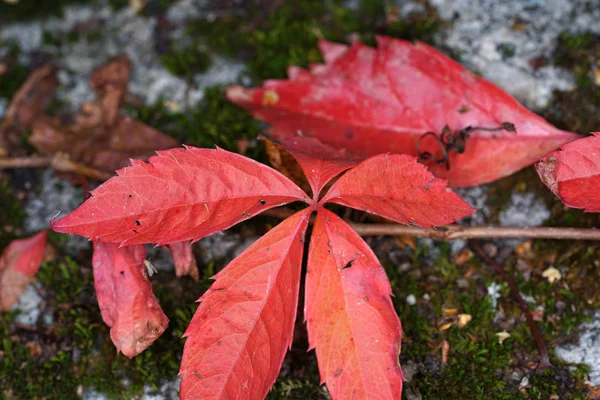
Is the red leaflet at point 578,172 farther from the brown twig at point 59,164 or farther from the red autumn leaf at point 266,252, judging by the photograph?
the brown twig at point 59,164

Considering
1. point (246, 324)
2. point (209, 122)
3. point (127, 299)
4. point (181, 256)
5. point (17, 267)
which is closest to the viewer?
point (246, 324)

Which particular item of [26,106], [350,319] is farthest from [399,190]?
[26,106]

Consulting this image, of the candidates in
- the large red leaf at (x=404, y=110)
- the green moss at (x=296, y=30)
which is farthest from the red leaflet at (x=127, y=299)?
the green moss at (x=296, y=30)

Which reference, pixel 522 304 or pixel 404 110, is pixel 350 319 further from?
pixel 404 110

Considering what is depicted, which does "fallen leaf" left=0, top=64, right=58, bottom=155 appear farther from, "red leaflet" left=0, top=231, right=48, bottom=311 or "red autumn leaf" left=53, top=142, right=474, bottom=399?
"red autumn leaf" left=53, top=142, right=474, bottom=399

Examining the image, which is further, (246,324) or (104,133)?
(104,133)

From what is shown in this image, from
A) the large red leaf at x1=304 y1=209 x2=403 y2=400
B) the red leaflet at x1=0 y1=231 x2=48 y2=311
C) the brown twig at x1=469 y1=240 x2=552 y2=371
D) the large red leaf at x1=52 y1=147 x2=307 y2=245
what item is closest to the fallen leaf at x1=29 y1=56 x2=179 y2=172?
the red leaflet at x1=0 y1=231 x2=48 y2=311
